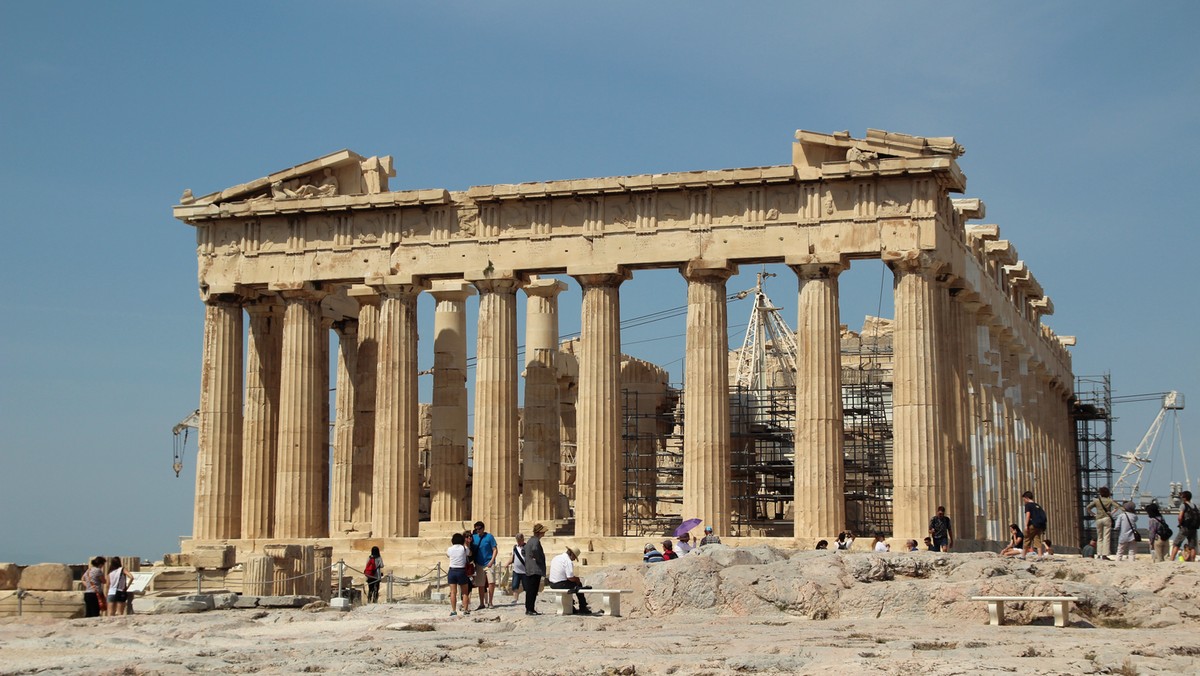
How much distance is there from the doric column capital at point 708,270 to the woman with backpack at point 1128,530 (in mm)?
12649

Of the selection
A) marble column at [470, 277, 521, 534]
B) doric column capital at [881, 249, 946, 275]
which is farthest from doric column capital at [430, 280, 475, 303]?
doric column capital at [881, 249, 946, 275]

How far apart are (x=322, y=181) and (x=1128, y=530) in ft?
78.6

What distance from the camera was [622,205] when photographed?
4259 centimetres

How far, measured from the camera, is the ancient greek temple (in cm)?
Result: 4028

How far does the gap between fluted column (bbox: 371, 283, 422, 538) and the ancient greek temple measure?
6 cm

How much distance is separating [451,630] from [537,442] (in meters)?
22.4

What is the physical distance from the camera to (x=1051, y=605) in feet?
76.9

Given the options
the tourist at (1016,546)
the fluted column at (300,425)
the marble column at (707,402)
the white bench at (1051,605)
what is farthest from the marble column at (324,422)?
the white bench at (1051,605)

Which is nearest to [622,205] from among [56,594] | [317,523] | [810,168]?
[810,168]

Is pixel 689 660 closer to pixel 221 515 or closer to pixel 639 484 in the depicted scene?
pixel 221 515

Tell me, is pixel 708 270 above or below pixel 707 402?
above

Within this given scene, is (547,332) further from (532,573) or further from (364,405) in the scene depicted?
(532,573)

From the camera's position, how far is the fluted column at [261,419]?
149 ft

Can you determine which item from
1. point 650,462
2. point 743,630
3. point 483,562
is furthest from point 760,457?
point 743,630
